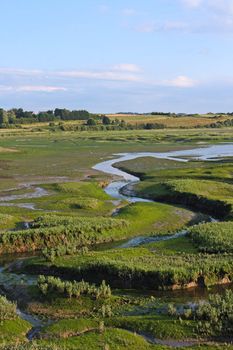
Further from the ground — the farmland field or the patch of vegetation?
the patch of vegetation

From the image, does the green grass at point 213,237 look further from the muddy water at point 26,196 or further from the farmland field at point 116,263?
the muddy water at point 26,196

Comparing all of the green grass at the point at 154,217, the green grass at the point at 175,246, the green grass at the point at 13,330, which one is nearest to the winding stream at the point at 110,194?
the green grass at the point at 13,330

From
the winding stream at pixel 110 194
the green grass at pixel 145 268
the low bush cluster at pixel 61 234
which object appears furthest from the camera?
the low bush cluster at pixel 61 234

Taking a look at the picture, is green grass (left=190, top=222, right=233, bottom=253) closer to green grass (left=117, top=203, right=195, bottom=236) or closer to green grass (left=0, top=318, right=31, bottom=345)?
green grass (left=117, top=203, right=195, bottom=236)

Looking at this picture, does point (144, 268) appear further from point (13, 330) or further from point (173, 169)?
point (173, 169)

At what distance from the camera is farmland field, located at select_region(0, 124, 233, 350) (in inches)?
875

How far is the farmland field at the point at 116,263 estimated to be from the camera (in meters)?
22.2

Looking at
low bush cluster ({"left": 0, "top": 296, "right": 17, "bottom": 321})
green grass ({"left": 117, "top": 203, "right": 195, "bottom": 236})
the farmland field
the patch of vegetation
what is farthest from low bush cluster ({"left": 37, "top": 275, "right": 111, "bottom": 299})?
the patch of vegetation

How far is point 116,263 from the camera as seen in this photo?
30141 mm

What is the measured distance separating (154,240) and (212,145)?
106 metres

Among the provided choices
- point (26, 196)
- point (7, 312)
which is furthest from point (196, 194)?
point (7, 312)

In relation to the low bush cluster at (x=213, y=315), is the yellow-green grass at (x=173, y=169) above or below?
above

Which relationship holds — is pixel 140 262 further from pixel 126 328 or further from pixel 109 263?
pixel 126 328

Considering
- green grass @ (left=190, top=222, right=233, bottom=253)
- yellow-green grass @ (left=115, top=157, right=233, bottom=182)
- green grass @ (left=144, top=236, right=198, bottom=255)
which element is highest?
yellow-green grass @ (left=115, top=157, right=233, bottom=182)
